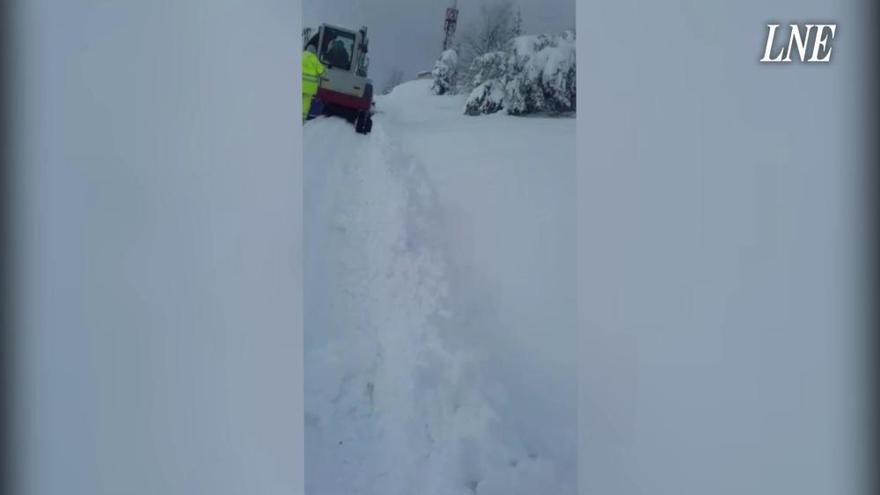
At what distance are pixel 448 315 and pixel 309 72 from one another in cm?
96

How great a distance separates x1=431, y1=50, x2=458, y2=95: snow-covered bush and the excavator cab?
0.77 feet

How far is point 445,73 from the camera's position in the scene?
2.01m

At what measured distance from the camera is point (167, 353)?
6.11 ft

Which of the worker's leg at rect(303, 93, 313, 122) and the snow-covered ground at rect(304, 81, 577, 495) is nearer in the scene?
the snow-covered ground at rect(304, 81, 577, 495)

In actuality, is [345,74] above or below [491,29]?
below

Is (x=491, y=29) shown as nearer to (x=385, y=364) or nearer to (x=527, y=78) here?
(x=527, y=78)

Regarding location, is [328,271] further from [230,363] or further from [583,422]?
[583,422]

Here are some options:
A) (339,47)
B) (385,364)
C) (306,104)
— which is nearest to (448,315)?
(385,364)

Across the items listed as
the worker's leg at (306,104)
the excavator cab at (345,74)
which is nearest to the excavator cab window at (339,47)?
the excavator cab at (345,74)

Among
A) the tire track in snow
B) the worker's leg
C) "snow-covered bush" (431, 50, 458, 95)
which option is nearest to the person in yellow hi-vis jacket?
the worker's leg

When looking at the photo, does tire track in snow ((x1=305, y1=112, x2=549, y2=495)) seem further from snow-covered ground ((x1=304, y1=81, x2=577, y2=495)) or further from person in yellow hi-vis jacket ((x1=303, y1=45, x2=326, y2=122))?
person in yellow hi-vis jacket ((x1=303, y1=45, x2=326, y2=122))

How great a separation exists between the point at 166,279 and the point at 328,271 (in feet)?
1.65

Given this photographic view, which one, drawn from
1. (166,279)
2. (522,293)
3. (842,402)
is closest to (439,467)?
(522,293)

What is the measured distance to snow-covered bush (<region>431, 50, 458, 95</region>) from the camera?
2002 mm
